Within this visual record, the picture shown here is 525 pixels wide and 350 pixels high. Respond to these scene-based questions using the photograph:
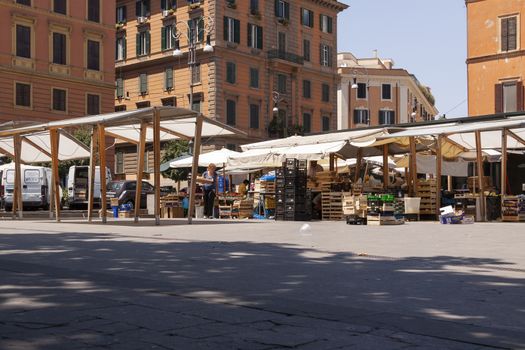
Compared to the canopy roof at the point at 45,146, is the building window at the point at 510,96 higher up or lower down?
higher up

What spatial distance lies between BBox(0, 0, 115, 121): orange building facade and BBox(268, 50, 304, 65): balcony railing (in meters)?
13.2

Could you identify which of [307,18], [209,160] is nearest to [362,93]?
[307,18]

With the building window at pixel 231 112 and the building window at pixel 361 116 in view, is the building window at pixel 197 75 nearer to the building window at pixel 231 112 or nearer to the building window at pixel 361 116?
the building window at pixel 231 112

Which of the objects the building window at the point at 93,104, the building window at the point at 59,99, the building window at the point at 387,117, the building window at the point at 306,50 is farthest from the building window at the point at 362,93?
the building window at the point at 59,99

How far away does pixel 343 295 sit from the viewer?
20.4 ft

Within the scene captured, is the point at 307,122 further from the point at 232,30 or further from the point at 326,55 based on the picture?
the point at 232,30

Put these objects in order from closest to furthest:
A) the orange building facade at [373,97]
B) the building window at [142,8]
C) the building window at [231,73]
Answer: the building window at [231,73] < the building window at [142,8] < the orange building facade at [373,97]

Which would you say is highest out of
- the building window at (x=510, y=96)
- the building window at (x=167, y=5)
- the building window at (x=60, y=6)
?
the building window at (x=167, y=5)

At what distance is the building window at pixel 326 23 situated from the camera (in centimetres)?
6456

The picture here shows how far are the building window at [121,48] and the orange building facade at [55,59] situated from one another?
978 centimetres

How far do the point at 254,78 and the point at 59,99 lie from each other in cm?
1614

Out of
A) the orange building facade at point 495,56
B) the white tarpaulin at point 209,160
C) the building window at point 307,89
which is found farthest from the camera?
the building window at point 307,89

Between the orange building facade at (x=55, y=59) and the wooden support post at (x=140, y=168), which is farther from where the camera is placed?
the orange building facade at (x=55, y=59)

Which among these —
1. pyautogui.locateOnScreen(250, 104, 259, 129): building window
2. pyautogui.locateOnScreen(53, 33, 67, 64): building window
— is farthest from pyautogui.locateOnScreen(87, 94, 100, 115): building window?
pyautogui.locateOnScreen(250, 104, 259, 129): building window
